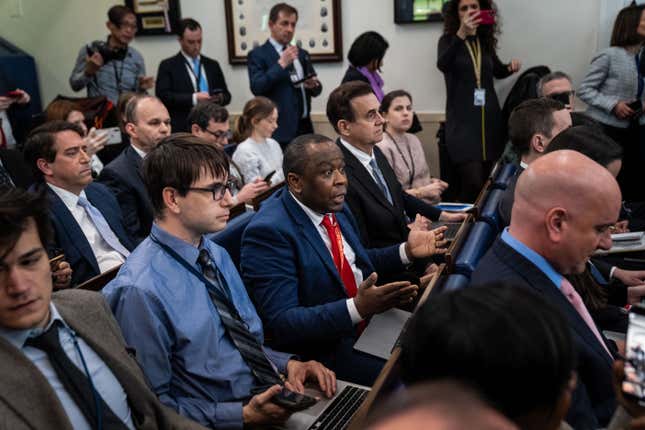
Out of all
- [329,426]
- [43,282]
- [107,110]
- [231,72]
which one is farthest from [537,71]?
[43,282]

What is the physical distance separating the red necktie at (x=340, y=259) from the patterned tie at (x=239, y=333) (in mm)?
571

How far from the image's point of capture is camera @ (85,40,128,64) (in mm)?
5102

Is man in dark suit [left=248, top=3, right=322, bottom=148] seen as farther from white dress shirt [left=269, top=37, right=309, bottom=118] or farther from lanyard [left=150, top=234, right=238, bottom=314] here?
lanyard [left=150, top=234, right=238, bottom=314]

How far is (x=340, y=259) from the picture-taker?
240 centimetres

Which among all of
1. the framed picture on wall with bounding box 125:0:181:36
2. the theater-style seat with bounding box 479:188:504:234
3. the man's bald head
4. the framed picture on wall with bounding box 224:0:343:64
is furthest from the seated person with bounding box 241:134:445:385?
the framed picture on wall with bounding box 125:0:181:36

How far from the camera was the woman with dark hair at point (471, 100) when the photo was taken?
16.6 feet

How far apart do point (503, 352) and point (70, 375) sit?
1.00 metres

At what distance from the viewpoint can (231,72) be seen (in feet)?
21.0

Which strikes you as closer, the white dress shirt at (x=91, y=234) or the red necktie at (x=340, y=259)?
the red necktie at (x=340, y=259)

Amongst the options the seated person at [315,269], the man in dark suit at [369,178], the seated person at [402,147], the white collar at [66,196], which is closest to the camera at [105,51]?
the seated person at [402,147]

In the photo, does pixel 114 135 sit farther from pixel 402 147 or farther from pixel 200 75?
pixel 402 147

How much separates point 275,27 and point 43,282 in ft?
13.6

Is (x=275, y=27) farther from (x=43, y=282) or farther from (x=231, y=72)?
(x=43, y=282)

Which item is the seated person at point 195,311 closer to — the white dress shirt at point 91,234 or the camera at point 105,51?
the white dress shirt at point 91,234
